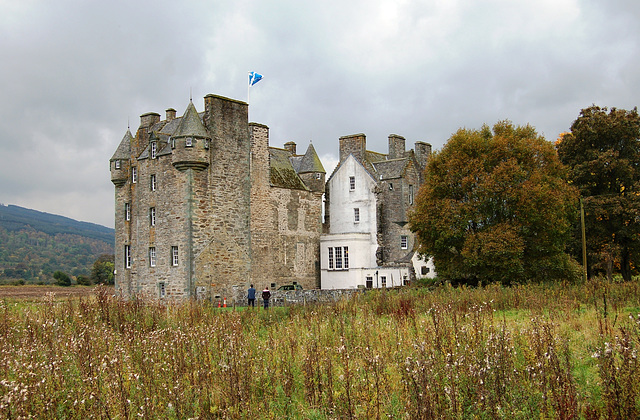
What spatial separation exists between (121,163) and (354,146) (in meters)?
19.3

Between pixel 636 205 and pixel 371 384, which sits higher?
pixel 636 205

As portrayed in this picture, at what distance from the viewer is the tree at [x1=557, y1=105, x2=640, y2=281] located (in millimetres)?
41188

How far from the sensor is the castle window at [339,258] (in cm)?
5100

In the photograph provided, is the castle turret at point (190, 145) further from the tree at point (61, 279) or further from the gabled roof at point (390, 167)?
the tree at point (61, 279)

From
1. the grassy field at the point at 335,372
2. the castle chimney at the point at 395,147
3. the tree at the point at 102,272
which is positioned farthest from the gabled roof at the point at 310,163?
the tree at the point at 102,272

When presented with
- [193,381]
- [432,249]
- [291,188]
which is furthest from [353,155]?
[193,381]

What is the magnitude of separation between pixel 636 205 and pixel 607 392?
117 ft

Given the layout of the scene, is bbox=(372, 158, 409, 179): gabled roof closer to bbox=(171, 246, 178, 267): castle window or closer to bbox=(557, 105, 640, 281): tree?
bbox=(557, 105, 640, 281): tree

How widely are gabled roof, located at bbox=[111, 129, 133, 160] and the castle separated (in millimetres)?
86

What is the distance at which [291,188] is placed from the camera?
163 feet

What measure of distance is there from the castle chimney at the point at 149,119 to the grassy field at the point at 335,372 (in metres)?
33.9

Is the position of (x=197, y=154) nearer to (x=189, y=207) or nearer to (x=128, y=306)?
(x=189, y=207)

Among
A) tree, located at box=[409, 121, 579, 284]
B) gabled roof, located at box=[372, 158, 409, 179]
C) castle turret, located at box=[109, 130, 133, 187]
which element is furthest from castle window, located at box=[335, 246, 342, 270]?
castle turret, located at box=[109, 130, 133, 187]

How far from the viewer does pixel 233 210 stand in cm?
4375
